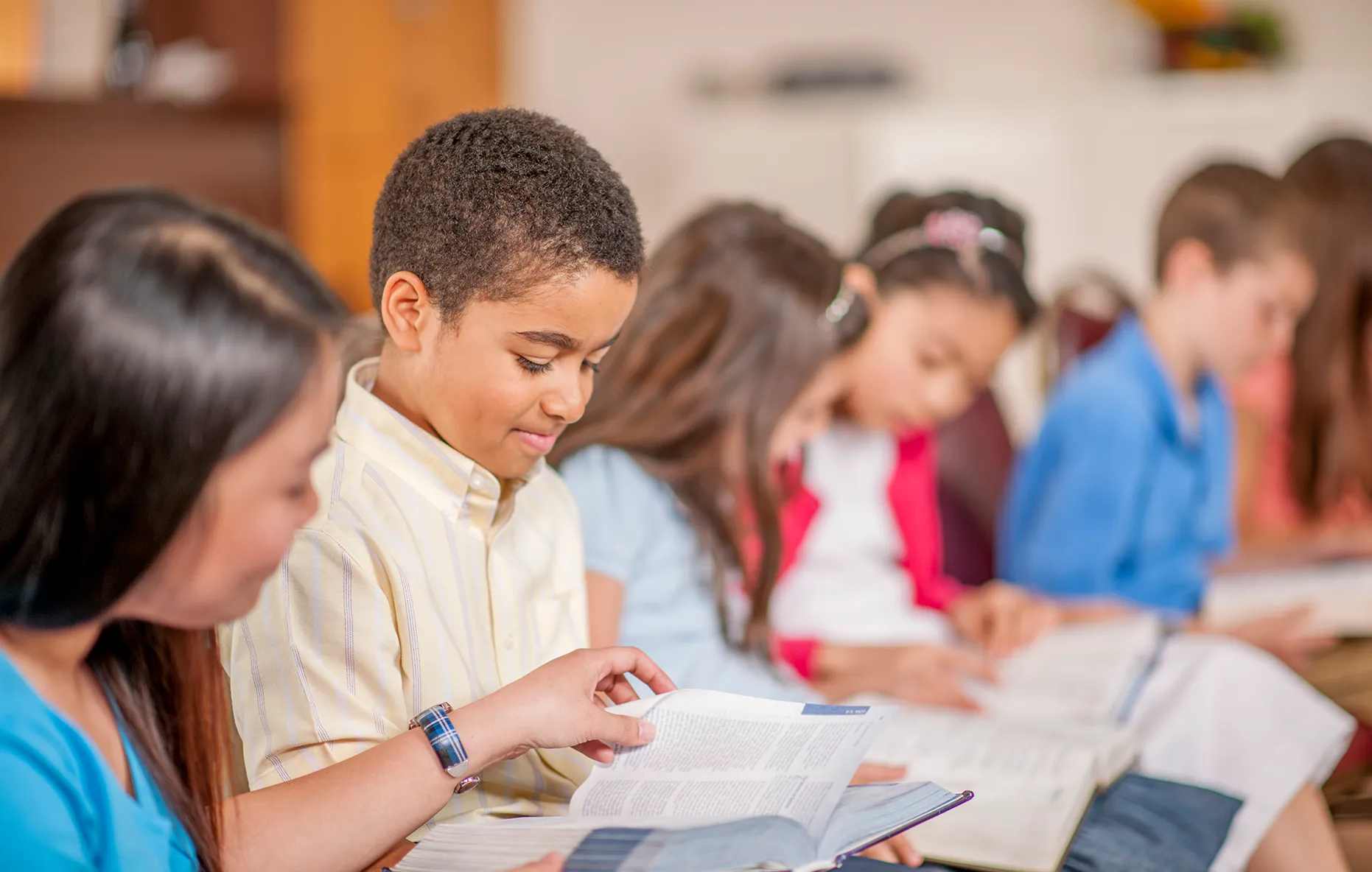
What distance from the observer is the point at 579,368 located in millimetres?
765

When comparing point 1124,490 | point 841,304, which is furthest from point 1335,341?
point 841,304

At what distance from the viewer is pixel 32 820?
54 centimetres

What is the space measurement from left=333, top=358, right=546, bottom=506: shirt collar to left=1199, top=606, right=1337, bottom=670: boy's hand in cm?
103

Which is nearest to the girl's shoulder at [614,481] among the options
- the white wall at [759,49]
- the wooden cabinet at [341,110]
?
the wooden cabinet at [341,110]

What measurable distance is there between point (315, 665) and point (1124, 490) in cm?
124

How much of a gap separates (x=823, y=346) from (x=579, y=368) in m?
0.49

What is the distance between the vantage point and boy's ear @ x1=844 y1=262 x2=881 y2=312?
133 cm

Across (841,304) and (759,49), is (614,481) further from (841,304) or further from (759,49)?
(759,49)

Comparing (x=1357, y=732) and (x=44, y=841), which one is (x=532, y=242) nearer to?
(x=44, y=841)

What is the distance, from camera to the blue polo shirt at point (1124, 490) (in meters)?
1.70

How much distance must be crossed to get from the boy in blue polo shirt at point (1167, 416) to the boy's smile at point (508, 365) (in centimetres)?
109

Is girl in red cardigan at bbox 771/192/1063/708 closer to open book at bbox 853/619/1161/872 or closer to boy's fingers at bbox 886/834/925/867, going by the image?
open book at bbox 853/619/1161/872

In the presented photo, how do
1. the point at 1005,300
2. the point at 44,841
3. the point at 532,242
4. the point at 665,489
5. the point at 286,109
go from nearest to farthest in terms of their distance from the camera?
the point at 44,841
the point at 532,242
the point at 665,489
the point at 1005,300
the point at 286,109

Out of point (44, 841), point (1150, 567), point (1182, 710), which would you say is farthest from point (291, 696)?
point (1150, 567)
